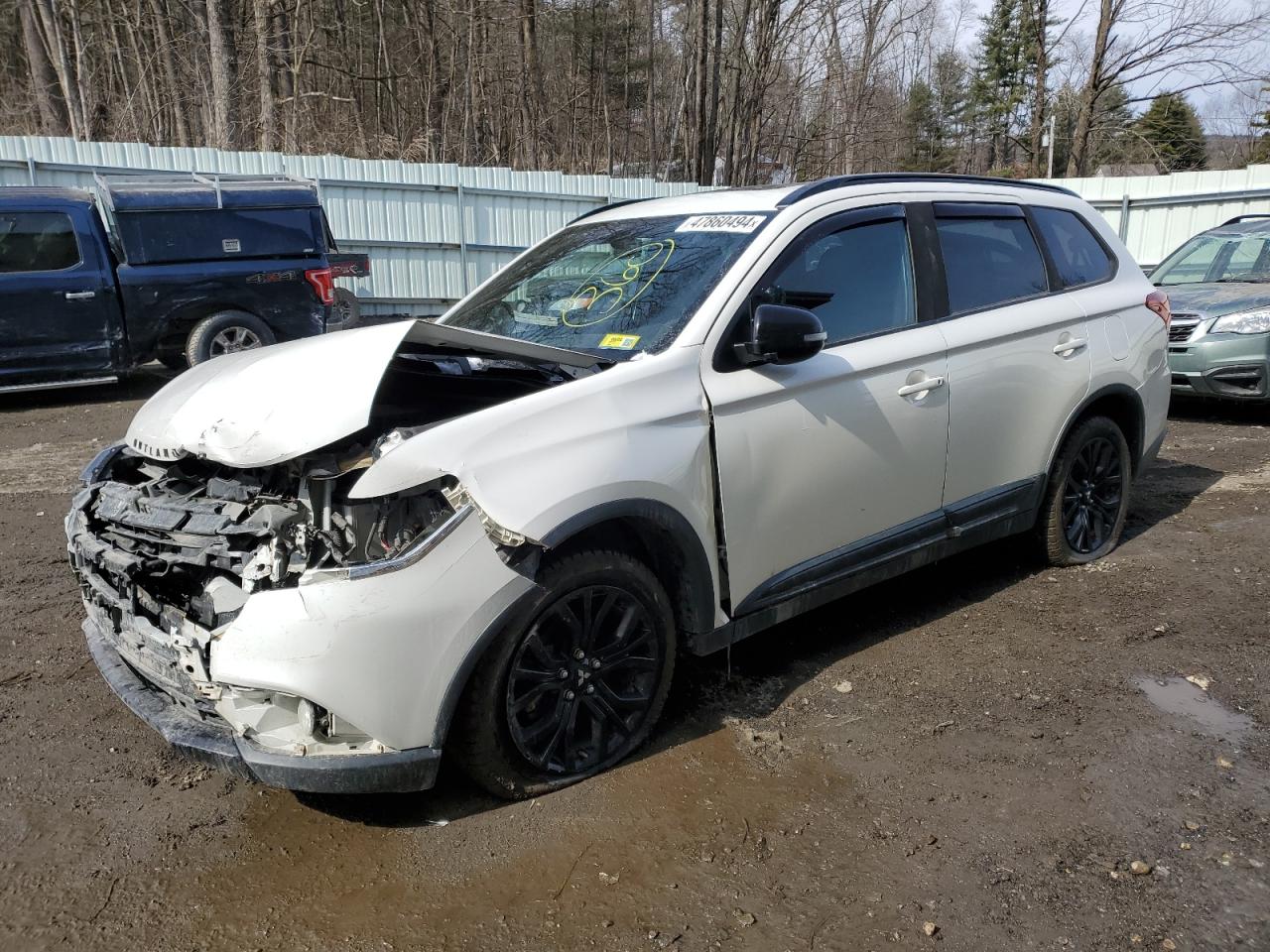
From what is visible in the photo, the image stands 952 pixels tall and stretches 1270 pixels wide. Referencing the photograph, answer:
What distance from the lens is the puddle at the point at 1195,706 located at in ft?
11.6

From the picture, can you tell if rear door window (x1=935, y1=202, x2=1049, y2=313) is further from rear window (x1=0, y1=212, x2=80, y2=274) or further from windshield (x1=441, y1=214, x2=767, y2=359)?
rear window (x1=0, y1=212, x2=80, y2=274)

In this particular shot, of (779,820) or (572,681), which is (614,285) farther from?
(779,820)

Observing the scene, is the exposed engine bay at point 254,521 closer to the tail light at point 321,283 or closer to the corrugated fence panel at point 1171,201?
the tail light at point 321,283

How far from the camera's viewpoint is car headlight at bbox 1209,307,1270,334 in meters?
8.43

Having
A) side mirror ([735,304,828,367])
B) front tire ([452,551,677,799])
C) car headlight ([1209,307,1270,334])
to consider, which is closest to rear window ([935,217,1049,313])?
side mirror ([735,304,828,367])

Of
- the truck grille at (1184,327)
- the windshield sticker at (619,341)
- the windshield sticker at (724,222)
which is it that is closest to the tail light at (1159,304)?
the windshield sticker at (724,222)

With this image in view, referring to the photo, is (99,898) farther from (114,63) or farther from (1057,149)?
(1057,149)

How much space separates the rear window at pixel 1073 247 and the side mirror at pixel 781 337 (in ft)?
7.01

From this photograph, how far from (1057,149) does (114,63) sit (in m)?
37.8

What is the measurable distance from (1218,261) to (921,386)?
7822 mm

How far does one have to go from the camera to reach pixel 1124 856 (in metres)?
2.83

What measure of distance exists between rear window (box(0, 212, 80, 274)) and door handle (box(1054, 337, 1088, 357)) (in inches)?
350

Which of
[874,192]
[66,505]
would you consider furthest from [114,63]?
[874,192]

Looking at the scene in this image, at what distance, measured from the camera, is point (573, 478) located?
2.93m
